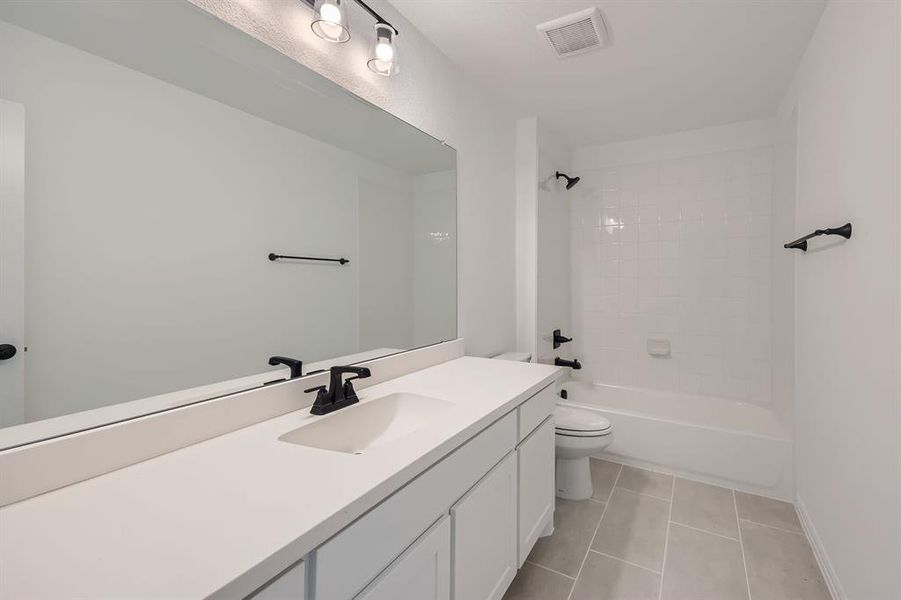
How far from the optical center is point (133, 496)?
2.24ft

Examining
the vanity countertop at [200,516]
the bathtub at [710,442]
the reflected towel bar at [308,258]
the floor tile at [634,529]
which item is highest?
the reflected towel bar at [308,258]

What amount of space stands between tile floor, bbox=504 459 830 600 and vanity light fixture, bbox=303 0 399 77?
2.09 meters

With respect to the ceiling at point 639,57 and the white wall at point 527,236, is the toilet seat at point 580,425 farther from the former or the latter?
the ceiling at point 639,57

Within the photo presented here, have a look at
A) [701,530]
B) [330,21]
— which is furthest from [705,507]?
[330,21]

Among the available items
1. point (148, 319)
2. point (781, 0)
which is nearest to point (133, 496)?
point (148, 319)

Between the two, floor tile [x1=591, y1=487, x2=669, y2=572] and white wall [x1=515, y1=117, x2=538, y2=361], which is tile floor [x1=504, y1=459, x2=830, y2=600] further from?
white wall [x1=515, y1=117, x2=538, y2=361]

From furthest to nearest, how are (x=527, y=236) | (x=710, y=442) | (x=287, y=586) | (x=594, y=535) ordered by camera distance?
(x=527, y=236)
(x=710, y=442)
(x=594, y=535)
(x=287, y=586)

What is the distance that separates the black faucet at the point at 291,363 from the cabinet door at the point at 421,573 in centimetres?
60

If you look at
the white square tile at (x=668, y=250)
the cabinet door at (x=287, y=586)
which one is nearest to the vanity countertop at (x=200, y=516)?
the cabinet door at (x=287, y=586)

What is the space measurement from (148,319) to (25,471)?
33cm

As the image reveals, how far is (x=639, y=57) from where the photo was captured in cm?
193

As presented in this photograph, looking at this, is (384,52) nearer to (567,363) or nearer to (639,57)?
(639,57)

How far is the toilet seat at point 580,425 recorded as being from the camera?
210 cm

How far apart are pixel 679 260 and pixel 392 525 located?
301 cm
